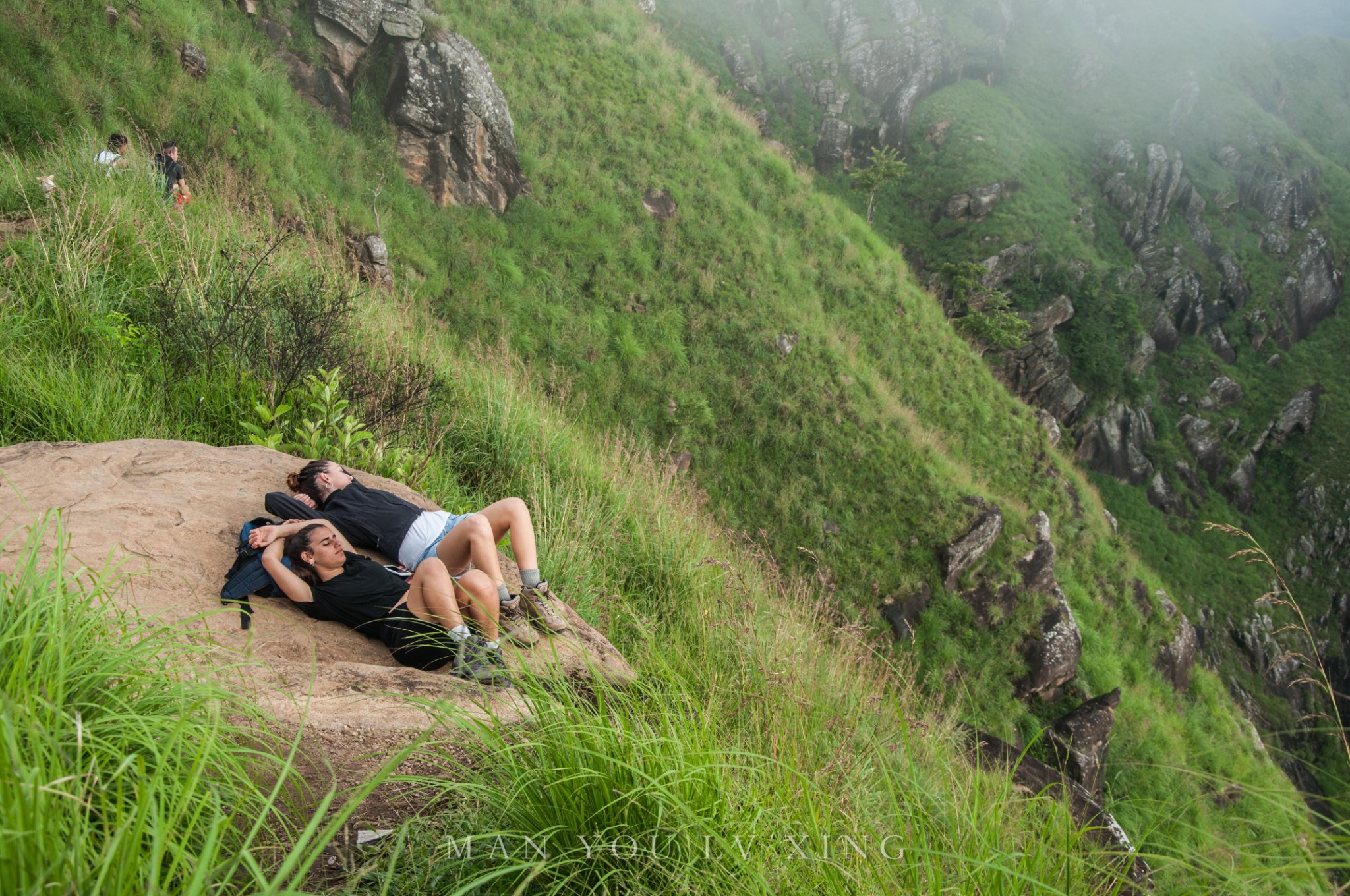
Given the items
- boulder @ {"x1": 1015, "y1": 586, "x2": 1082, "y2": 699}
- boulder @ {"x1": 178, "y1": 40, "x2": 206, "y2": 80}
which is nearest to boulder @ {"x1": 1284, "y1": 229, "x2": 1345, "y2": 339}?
boulder @ {"x1": 1015, "y1": 586, "x2": 1082, "y2": 699}

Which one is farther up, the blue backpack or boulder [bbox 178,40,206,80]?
the blue backpack

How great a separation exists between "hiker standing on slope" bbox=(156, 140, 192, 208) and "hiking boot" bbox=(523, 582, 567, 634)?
573 cm

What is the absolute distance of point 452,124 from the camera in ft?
37.7

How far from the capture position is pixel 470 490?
5238 mm

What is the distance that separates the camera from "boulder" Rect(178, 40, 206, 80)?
9.02 metres

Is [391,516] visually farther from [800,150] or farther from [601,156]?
[800,150]

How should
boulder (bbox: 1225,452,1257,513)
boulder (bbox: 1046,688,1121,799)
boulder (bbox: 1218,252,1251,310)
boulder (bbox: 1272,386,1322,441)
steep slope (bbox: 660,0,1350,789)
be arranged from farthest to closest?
boulder (bbox: 1218,252,1251,310) < boulder (bbox: 1272,386,1322,441) < boulder (bbox: 1225,452,1257,513) < steep slope (bbox: 660,0,1350,789) < boulder (bbox: 1046,688,1121,799)

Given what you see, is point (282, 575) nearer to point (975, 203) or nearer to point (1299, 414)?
point (975, 203)

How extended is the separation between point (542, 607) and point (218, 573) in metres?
1.44

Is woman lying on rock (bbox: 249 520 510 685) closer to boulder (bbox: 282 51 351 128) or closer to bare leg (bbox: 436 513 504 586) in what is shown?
bare leg (bbox: 436 513 504 586)

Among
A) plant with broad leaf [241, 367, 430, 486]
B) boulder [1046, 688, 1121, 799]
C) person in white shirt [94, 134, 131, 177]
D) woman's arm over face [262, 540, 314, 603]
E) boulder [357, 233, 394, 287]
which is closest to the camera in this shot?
woman's arm over face [262, 540, 314, 603]

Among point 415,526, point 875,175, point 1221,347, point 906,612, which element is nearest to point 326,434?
point 415,526

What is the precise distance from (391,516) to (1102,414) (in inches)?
1107

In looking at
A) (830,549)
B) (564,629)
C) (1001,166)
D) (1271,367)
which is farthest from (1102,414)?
(564,629)
